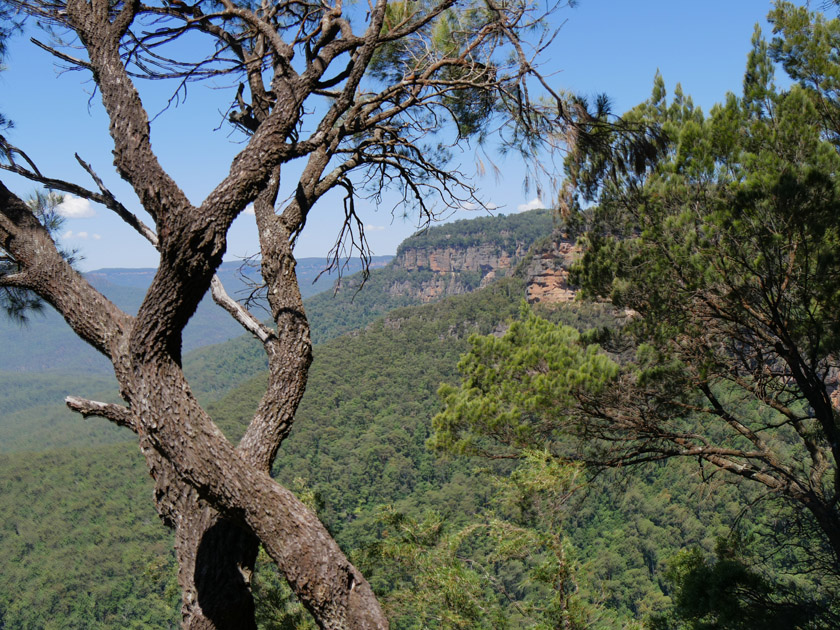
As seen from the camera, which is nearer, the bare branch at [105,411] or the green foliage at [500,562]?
the bare branch at [105,411]

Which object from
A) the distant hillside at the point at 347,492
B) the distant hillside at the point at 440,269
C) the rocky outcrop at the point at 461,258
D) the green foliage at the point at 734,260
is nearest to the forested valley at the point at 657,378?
the green foliage at the point at 734,260

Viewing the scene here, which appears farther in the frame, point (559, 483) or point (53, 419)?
point (53, 419)

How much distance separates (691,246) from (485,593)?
2401 mm

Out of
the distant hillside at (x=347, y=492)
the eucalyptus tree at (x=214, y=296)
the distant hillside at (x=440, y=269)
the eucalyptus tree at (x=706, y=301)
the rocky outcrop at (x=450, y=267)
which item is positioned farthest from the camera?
the rocky outcrop at (x=450, y=267)

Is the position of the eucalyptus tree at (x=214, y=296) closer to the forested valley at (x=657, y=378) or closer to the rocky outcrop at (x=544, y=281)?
the forested valley at (x=657, y=378)

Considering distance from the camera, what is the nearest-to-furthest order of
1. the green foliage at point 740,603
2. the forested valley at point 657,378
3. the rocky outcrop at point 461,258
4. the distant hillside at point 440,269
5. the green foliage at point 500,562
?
the green foliage at point 500,562, the forested valley at point 657,378, the green foliage at point 740,603, the distant hillside at point 440,269, the rocky outcrop at point 461,258

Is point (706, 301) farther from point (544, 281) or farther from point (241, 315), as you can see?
point (544, 281)

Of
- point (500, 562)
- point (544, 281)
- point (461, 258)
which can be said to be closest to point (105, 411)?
point (500, 562)

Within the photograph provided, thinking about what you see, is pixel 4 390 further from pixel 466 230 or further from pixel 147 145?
pixel 147 145

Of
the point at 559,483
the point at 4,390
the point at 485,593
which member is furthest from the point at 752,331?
the point at 4,390

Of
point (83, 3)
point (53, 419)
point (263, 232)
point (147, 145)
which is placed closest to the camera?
point (147, 145)

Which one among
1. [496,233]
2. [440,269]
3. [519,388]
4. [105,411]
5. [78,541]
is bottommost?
[78,541]

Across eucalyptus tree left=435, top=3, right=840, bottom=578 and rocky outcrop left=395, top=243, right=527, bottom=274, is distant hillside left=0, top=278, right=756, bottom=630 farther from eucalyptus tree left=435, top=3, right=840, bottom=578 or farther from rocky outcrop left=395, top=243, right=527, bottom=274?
rocky outcrop left=395, top=243, right=527, bottom=274

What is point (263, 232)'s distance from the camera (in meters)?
1.75
